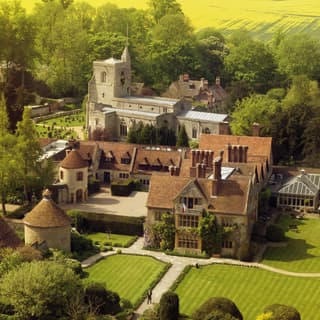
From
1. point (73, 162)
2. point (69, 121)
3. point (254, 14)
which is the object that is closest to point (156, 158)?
point (73, 162)

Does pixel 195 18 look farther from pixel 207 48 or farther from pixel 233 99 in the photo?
pixel 233 99

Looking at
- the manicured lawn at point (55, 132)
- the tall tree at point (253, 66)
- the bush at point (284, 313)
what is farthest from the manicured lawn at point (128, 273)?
the tall tree at point (253, 66)

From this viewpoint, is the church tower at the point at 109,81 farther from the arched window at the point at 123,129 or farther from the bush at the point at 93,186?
the bush at the point at 93,186

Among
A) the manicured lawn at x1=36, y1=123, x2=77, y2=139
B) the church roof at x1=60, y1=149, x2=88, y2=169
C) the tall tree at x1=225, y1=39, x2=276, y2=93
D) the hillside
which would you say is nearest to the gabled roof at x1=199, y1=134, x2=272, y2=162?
the church roof at x1=60, y1=149, x2=88, y2=169

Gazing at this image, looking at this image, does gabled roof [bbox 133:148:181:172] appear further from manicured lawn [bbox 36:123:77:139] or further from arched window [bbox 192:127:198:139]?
manicured lawn [bbox 36:123:77:139]

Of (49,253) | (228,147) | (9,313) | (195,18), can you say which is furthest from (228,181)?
(195,18)
